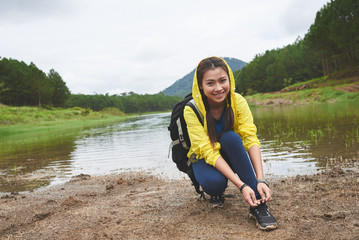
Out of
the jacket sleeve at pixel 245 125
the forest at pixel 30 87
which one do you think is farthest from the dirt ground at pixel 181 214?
the forest at pixel 30 87

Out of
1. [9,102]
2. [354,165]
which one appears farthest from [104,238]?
[9,102]

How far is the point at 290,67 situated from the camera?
70.2 meters

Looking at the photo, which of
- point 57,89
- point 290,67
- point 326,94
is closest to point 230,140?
point 326,94

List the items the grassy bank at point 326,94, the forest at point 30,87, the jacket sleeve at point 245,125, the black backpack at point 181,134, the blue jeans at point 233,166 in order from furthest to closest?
the forest at point 30,87
the grassy bank at point 326,94
the black backpack at point 181,134
the jacket sleeve at point 245,125
the blue jeans at point 233,166

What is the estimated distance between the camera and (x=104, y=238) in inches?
93.5

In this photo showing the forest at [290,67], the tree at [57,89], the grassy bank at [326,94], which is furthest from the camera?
the tree at [57,89]

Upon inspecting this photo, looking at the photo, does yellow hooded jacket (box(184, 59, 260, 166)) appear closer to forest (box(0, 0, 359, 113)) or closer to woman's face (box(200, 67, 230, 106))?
woman's face (box(200, 67, 230, 106))

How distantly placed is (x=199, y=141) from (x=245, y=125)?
1.86 ft

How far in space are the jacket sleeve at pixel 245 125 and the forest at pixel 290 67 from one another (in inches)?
1002

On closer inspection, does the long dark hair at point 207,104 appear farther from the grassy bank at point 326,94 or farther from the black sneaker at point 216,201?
the grassy bank at point 326,94

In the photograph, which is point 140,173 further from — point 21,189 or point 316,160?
point 316,160

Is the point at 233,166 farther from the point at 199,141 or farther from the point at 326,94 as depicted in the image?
the point at 326,94

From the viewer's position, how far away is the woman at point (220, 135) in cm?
263

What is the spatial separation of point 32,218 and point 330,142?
6.78 m
